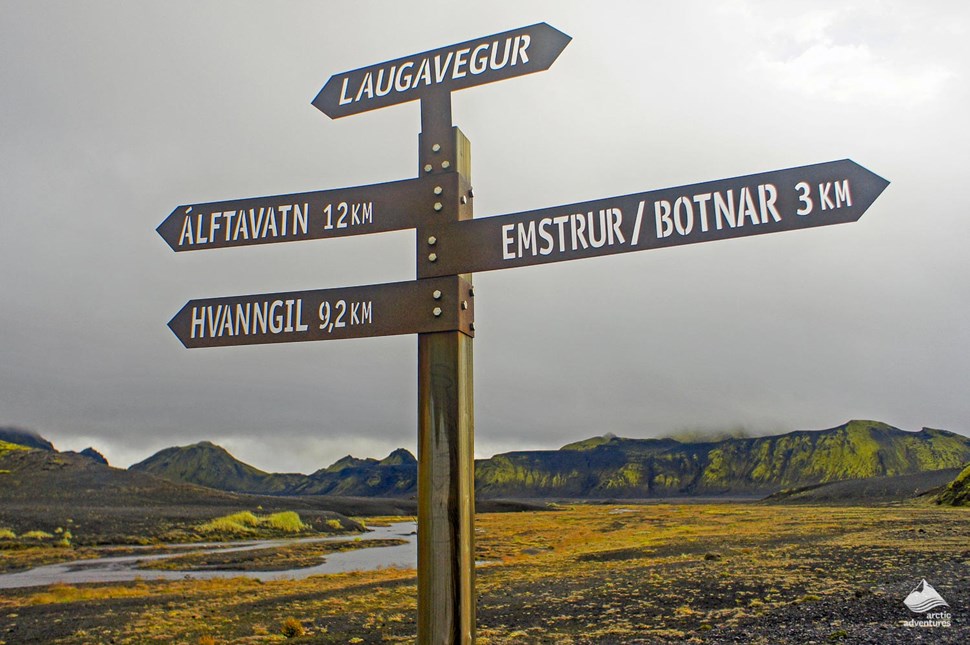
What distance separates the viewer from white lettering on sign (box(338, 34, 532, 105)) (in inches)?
199

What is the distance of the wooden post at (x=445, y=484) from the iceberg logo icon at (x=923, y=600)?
11298 millimetres

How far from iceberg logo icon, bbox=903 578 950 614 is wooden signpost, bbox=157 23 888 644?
1105 centimetres

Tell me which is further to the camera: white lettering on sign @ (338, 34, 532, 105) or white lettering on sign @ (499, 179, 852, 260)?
white lettering on sign @ (338, 34, 532, 105)

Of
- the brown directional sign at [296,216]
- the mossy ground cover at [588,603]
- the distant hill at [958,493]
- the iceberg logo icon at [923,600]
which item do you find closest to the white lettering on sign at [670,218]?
the brown directional sign at [296,216]

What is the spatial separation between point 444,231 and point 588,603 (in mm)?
12871

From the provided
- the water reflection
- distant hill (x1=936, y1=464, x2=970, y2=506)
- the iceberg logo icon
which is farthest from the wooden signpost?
distant hill (x1=936, y1=464, x2=970, y2=506)

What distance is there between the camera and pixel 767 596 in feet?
47.8

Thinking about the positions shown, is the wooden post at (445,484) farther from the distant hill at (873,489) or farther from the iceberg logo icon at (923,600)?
the distant hill at (873,489)

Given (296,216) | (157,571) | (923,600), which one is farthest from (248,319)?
(157,571)

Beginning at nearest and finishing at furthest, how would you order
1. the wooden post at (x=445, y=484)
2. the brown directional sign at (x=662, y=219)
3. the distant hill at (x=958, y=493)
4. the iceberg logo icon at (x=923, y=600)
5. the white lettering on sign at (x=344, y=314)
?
1. the wooden post at (x=445, y=484)
2. the brown directional sign at (x=662, y=219)
3. the white lettering on sign at (x=344, y=314)
4. the iceberg logo icon at (x=923, y=600)
5. the distant hill at (x=958, y=493)

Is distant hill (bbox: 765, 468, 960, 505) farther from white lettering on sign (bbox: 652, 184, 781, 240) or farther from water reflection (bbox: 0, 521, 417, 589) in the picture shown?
white lettering on sign (bbox: 652, 184, 781, 240)

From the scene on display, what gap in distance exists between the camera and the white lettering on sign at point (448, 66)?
506 cm

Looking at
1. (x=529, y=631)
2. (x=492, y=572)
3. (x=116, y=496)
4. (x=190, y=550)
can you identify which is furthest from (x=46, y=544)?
(x=529, y=631)

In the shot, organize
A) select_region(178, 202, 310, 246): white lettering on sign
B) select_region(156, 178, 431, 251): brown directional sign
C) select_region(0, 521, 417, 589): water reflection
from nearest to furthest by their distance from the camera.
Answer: select_region(156, 178, 431, 251): brown directional sign → select_region(178, 202, 310, 246): white lettering on sign → select_region(0, 521, 417, 589): water reflection
